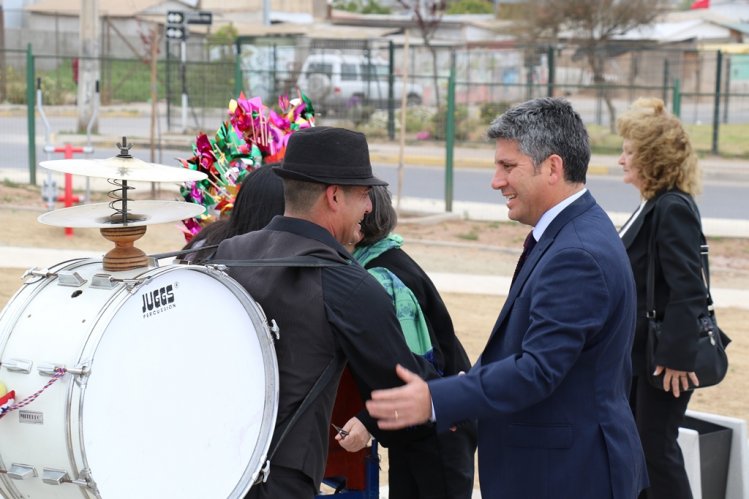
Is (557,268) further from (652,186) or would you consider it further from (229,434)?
(652,186)

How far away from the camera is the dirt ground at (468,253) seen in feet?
27.1

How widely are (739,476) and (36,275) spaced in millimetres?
3537

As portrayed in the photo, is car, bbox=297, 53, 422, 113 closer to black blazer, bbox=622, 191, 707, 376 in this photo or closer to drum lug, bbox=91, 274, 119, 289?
black blazer, bbox=622, 191, 707, 376

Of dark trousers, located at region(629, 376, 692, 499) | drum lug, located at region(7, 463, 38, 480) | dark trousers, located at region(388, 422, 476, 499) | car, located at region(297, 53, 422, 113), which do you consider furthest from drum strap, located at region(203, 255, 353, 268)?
car, located at region(297, 53, 422, 113)

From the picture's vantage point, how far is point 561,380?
3.18 m

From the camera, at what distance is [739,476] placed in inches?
209

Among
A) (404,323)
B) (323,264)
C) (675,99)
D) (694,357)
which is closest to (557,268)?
(323,264)

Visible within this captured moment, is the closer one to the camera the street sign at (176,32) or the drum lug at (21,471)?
the drum lug at (21,471)

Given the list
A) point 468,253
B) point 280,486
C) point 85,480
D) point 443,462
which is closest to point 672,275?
point 443,462

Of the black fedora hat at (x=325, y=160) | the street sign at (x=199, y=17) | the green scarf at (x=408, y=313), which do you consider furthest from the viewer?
the street sign at (x=199, y=17)

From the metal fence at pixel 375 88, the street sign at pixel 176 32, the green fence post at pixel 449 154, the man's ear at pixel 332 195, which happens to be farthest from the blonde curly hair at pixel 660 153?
the street sign at pixel 176 32

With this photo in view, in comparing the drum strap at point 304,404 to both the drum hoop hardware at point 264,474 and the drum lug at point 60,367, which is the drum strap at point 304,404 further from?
the drum lug at point 60,367

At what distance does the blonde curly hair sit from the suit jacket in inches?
66.9

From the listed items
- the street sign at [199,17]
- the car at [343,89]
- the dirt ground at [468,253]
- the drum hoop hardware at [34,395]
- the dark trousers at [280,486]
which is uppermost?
the street sign at [199,17]
